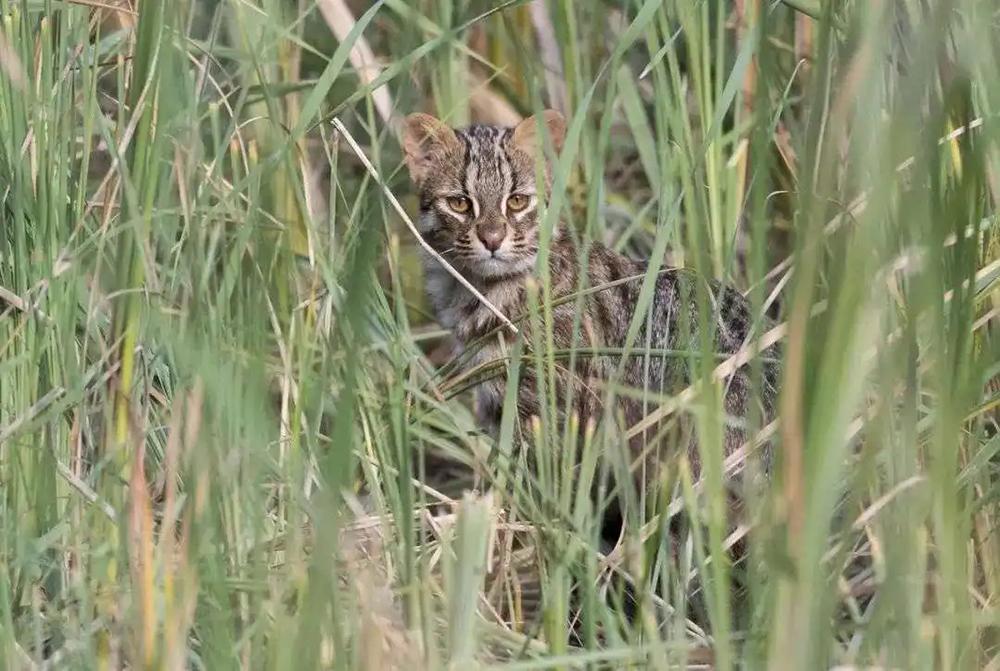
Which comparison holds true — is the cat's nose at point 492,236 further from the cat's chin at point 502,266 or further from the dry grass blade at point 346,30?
the dry grass blade at point 346,30

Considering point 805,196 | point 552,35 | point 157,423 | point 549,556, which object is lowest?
point 549,556

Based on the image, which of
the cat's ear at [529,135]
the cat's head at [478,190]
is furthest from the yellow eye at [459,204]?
the cat's ear at [529,135]

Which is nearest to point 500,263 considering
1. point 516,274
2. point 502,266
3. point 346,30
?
point 502,266

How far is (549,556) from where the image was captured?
2.60 m

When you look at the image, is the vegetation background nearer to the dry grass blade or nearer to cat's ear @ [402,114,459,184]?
the dry grass blade

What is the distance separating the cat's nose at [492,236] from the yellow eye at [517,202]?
5.1 inches

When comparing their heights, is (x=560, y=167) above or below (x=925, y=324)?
above

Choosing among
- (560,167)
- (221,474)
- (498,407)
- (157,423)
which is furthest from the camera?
(498,407)

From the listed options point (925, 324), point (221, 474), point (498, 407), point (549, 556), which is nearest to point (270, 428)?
point (221, 474)

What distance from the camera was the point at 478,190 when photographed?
4.18 metres

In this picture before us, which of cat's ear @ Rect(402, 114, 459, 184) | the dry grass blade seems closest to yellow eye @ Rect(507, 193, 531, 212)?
cat's ear @ Rect(402, 114, 459, 184)

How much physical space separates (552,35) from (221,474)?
8.99ft

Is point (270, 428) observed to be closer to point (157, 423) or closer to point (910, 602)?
point (910, 602)

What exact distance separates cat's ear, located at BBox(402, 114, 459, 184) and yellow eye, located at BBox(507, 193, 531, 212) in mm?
209
